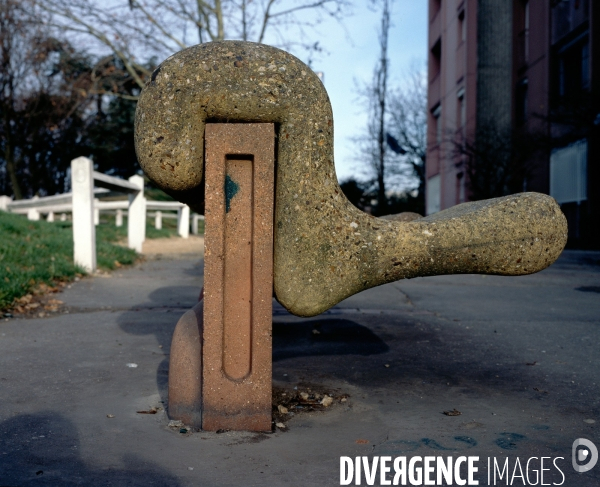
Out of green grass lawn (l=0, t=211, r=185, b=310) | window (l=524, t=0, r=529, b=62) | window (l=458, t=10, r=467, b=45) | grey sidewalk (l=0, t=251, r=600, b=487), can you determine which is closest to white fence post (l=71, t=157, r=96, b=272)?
green grass lawn (l=0, t=211, r=185, b=310)

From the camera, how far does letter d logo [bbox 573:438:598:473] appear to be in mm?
2125

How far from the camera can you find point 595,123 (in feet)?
44.3

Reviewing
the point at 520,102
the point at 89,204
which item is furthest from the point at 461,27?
the point at 89,204

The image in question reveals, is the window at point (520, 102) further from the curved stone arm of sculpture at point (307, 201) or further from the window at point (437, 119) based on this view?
the curved stone arm of sculpture at point (307, 201)

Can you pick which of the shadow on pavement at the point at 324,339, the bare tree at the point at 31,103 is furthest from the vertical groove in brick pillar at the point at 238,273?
the bare tree at the point at 31,103

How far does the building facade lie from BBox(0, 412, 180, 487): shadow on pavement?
13.5m

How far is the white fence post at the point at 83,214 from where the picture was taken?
24.3 feet

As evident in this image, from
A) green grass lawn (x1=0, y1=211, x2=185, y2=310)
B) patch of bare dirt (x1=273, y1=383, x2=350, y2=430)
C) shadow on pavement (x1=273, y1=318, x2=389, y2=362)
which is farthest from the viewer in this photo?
green grass lawn (x1=0, y1=211, x2=185, y2=310)

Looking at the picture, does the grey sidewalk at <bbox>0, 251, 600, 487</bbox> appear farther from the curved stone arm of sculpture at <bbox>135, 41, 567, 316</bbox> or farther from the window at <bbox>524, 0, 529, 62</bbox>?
the window at <bbox>524, 0, 529, 62</bbox>

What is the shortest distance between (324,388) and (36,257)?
4974 mm

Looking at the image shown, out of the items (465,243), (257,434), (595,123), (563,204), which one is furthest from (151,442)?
(563,204)

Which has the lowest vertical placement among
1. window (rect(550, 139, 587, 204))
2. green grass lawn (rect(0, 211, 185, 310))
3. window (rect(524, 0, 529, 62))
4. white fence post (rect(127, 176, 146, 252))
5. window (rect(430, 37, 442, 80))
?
green grass lawn (rect(0, 211, 185, 310))

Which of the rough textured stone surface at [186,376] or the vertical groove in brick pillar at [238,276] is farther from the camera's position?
the rough textured stone surface at [186,376]

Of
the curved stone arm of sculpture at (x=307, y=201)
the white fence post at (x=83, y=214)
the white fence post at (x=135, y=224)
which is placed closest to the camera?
the curved stone arm of sculpture at (x=307, y=201)
